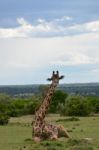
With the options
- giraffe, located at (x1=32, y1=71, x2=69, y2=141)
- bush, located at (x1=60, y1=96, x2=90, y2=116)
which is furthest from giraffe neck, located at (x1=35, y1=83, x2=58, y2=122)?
bush, located at (x1=60, y1=96, x2=90, y2=116)

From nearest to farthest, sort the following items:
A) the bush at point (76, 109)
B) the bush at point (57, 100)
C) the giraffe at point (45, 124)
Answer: the giraffe at point (45, 124) < the bush at point (76, 109) < the bush at point (57, 100)

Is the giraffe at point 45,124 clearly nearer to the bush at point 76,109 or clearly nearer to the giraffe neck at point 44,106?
the giraffe neck at point 44,106

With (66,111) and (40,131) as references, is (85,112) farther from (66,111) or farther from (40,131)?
(40,131)

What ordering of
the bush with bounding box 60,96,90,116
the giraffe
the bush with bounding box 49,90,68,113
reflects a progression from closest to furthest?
the giraffe
the bush with bounding box 60,96,90,116
the bush with bounding box 49,90,68,113

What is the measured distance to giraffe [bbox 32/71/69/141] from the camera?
808 inches

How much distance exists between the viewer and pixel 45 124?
20703mm

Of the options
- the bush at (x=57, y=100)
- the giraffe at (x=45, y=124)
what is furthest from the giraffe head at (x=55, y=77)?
the bush at (x=57, y=100)

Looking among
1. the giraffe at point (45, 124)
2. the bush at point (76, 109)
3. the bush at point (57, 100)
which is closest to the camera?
the giraffe at point (45, 124)

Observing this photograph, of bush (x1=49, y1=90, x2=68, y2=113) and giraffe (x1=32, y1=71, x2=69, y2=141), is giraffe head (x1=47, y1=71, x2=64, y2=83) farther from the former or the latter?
bush (x1=49, y1=90, x2=68, y2=113)

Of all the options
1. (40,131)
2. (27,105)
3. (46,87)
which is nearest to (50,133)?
(40,131)

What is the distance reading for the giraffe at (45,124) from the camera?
20531mm

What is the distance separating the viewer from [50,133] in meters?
20.8

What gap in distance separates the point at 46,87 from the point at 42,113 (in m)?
1.29

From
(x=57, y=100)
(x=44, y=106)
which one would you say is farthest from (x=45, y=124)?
(x=57, y=100)
